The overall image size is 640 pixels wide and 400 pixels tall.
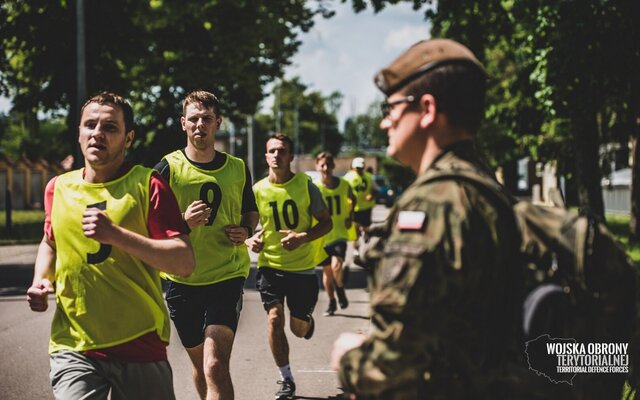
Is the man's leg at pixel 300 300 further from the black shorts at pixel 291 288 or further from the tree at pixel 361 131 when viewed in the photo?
the tree at pixel 361 131

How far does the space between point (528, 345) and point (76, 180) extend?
226cm

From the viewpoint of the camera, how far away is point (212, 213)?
527 centimetres

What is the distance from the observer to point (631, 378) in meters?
2.27

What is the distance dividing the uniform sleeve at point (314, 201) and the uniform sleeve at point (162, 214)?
11.7ft

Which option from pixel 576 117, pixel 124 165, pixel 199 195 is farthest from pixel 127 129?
pixel 576 117

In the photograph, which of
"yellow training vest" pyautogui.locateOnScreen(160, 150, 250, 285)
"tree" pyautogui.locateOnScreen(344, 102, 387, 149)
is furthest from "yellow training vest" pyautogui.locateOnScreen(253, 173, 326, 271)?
"tree" pyautogui.locateOnScreen(344, 102, 387, 149)

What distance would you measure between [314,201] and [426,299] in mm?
5177

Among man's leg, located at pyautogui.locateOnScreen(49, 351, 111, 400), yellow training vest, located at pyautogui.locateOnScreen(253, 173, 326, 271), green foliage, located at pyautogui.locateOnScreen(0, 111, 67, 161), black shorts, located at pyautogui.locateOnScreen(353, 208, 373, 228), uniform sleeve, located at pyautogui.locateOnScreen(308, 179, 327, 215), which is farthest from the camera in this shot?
green foliage, located at pyautogui.locateOnScreen(0, 111, 67, 161)

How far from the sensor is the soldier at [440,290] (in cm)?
195

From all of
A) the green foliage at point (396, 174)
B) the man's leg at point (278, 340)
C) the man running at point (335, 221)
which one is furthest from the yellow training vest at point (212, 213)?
the green foliage at point (396, 174)

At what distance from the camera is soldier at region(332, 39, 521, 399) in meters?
1.95

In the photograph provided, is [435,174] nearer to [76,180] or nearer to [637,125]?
[76,180]

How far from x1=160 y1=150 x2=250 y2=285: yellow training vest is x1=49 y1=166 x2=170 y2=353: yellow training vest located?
1.67 m

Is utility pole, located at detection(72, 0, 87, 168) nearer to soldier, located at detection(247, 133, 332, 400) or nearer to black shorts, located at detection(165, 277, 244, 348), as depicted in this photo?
soldier, located at detection(247, 133, 332, 400)
